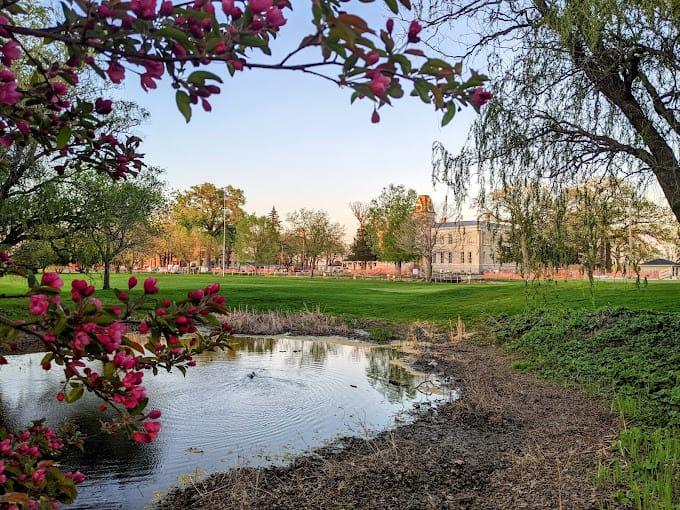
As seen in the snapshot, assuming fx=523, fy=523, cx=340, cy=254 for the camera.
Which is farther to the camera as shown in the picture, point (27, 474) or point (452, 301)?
point (452, 301)

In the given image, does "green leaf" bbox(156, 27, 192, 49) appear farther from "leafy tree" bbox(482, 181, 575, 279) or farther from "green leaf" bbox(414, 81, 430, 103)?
"leafy tree" bbox(482, 181, 575, 279)

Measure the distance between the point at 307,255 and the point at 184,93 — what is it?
57.7 meters

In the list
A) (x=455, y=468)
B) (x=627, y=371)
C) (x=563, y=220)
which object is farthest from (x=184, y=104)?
(x=627, y=371)

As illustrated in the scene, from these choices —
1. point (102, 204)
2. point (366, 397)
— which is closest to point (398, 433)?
→ point (366, 397)

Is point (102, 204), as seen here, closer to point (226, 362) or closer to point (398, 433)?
point (226, 362)

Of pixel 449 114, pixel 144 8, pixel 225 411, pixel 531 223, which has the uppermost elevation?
pixel 144 8

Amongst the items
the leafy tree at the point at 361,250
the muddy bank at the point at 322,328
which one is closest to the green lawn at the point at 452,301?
the muddy bank at the point at 322,328

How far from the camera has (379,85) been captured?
1.27m

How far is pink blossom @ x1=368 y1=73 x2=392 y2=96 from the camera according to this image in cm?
127

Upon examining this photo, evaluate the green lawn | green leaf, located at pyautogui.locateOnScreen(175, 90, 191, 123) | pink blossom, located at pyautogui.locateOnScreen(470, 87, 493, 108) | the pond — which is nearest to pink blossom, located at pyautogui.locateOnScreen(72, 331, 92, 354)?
green leaf, located at pyautogui.locateOnScreen(175, 90, 191, 123)

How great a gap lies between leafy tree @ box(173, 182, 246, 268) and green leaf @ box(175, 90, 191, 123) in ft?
210

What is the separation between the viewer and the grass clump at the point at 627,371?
12.4 ft

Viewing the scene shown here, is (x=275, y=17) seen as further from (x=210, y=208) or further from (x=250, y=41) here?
(x=210, y=208)

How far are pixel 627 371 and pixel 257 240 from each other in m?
51.1
